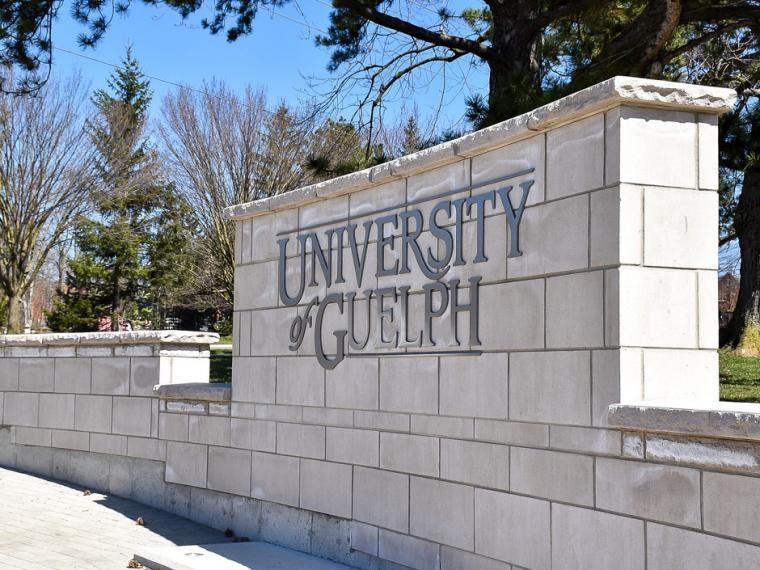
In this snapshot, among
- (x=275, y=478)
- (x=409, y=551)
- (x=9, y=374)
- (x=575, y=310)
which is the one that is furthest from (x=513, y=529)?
(x=9, y=374)

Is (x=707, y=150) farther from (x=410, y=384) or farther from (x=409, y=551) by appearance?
(x=409, y=551)

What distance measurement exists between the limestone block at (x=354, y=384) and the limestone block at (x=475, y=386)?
80 cm

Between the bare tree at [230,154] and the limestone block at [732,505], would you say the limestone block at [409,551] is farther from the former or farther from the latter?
the bare tree at [230,154]

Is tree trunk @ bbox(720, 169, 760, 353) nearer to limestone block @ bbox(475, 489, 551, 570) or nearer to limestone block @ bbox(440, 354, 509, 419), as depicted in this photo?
limestone block @ bbox(440, 354, 509, 419)

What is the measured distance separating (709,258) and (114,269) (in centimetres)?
3091

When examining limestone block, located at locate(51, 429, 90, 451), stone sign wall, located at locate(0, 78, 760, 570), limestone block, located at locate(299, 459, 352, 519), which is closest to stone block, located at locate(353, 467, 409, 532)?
stone sign wall, located at locate(0, 78, 760, 570)

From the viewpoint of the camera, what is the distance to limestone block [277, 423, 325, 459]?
281 inches

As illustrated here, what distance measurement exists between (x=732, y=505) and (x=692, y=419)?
38 centimetres

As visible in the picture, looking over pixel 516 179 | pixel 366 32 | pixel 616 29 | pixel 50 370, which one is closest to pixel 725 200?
pixel 616 29

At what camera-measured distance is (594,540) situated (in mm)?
4613

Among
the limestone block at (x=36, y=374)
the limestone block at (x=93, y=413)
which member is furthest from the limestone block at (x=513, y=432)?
the limestone block at (x=36, y=374)

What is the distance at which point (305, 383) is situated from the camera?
7.33 m

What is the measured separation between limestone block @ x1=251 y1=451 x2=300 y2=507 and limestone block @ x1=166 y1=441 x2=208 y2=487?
2.78ft

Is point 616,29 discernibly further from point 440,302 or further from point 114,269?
point 114,269
